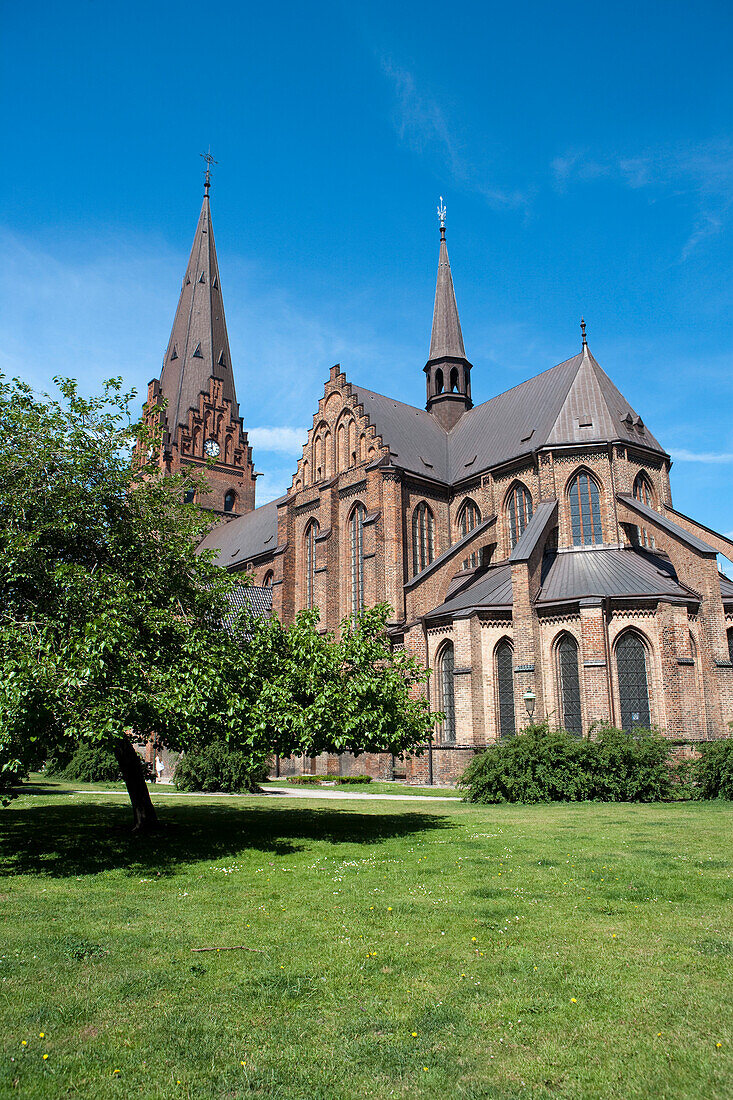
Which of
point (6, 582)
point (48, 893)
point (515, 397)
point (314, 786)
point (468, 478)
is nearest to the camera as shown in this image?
point (48, 893)

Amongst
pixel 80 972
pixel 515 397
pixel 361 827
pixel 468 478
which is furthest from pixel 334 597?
pixel 80 972

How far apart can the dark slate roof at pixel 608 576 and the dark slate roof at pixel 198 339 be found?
42.0 metres

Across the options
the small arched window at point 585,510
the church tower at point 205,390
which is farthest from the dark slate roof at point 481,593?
the church tower at point 205,390

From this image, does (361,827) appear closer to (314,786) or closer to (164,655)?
(164,655)

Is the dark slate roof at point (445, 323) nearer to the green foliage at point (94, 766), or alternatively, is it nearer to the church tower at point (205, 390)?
the church tower at point (205, 390)

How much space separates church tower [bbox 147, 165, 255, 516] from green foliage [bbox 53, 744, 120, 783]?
36207 millimetres

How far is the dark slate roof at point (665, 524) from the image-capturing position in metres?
29.8

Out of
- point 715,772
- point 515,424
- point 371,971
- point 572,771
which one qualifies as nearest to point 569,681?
point 572,771

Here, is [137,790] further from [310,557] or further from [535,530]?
[310,557]

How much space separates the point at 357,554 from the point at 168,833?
1047 inches

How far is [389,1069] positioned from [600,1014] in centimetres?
175

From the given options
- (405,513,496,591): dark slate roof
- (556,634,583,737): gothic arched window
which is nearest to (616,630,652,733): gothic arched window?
(556,634,583,737): gothic arched window

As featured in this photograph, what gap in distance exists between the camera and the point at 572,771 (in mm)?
20797

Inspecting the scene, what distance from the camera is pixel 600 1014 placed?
5496mm
